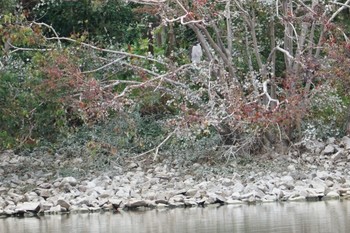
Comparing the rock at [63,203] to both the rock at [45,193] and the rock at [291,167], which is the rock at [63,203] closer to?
the rock at [45,193]

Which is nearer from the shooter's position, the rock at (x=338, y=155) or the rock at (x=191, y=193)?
the rock at (x=191, y=193)

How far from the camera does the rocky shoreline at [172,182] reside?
15.3 metres

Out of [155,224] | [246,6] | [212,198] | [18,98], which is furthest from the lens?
[246,6]

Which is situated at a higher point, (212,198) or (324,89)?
(324,89)

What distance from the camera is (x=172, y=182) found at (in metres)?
16.9

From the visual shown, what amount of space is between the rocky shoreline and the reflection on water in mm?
553

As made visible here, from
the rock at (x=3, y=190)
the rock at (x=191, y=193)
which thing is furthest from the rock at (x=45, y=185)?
the rock at (x=191, y=193)

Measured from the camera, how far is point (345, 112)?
1938 cm

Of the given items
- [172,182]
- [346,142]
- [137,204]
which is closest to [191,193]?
[137,204]

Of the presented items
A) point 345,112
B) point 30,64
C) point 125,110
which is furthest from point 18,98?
point 345,112

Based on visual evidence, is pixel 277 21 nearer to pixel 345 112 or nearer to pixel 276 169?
pixel 345 112

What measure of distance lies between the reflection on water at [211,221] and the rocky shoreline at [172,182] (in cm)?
55

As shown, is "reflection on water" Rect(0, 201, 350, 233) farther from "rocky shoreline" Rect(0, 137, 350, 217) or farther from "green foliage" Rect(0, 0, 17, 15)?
"green foliage" Rect(0, 0, 17, 15)

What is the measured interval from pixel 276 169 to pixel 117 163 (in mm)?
3196
